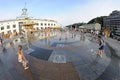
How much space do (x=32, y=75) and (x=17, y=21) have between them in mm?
73832

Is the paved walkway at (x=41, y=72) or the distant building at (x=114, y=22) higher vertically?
the distant building at (x=114, y=22)

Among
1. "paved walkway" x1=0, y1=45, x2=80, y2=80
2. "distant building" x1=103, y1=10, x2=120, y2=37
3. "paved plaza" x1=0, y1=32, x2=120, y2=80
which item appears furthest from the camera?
"distant building" x1=103, y1=10, x2=120, y2=37

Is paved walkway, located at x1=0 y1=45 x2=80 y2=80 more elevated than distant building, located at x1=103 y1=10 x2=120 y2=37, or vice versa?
distant building, located at x1=103 y1=10 x2=120 y2=37

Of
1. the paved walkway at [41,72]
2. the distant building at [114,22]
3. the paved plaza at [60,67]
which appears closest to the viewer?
the paved walkway at [41,72]

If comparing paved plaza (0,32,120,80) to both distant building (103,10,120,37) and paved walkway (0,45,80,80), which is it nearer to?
paved walkway (0,45,80,80)

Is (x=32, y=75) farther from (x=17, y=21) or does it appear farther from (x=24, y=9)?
(x=17, y=21)

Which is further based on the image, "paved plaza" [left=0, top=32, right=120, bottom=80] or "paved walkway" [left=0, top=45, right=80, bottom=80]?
"paved plaza" [left=0, top=32, right=120, bottom=80]

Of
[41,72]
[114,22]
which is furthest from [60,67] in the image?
[114,22]

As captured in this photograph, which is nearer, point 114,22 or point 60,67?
point 60,67

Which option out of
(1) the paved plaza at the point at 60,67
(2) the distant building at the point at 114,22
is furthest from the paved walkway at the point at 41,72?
(2) the distant building at the point at 114,22

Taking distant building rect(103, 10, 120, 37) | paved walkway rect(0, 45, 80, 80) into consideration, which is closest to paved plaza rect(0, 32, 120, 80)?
paved walkway rect(0, 45, 80, 80)

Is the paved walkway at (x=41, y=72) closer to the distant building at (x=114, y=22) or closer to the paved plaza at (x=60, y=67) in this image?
Answer: the paved plaza at (x=60, y=67)

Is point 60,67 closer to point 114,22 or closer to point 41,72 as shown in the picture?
point 41,72

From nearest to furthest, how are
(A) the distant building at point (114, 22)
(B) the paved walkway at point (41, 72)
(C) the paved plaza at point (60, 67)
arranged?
(B) the paved walkway at point (41, 72)
(C) the paved plaza at point (60, 67)
(A) the distant building at point (114, 22)
